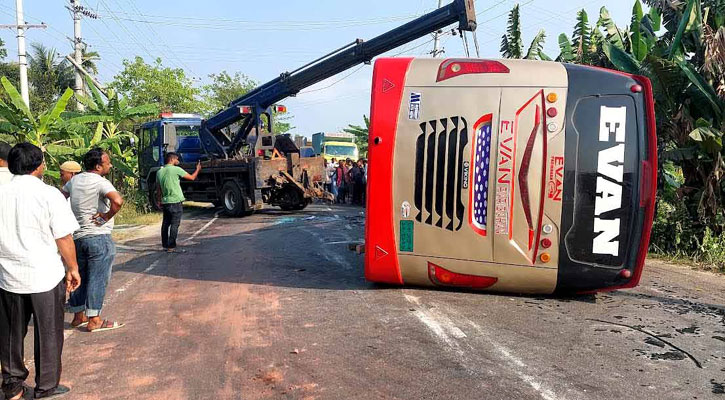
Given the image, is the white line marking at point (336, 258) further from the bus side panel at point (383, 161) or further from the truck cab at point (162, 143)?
the truck cab at point (162, 143)

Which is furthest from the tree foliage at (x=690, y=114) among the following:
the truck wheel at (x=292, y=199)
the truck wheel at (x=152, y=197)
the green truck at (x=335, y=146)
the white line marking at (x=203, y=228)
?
the green truck at (x=335, y=146)

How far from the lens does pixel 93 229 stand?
5.26 m

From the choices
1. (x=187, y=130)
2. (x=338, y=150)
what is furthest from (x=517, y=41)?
(x=338, y=150)

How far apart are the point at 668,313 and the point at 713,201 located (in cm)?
432

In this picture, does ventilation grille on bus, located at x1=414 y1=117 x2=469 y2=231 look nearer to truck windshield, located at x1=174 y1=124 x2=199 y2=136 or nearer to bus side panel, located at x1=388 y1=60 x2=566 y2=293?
bus side panel, located at x1=388 y1=60 x2=566 y2=293

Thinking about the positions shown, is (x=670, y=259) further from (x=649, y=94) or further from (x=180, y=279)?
(x=180, y=279)

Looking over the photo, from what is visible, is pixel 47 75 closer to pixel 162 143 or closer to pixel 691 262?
pixel 162 143

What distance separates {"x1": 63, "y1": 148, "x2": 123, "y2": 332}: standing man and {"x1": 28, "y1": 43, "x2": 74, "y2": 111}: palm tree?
3827 centimetres

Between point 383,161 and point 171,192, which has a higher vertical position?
point 383,161

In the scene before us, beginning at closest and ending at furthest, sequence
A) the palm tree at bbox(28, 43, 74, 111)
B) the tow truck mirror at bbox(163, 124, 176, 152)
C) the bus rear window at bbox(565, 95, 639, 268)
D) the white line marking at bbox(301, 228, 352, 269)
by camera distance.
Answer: the bus rear window at bbox(565, 95, 639, 268)
the white line marking at bbox(301, 228, 352, 269)
the tow truck mirror at bbox(163, 124, 176, 152)
the palm tree at bbox(28, 43, 74, 111)

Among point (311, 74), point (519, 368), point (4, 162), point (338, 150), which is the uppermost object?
point (311, 74)

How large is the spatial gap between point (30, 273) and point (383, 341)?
107 inches

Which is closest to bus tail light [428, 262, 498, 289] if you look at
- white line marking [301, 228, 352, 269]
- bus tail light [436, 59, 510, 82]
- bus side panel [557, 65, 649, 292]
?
bus side panel [557, 65, 649, 292]

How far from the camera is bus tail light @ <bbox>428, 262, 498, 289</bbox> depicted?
19.8 ft
